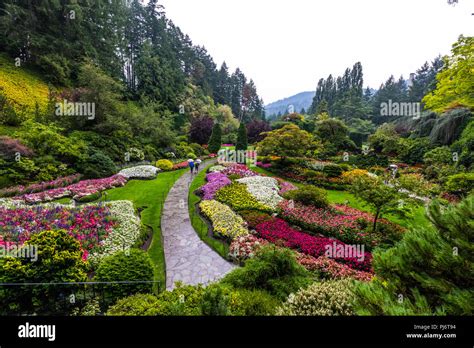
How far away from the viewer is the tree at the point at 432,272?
2250mm

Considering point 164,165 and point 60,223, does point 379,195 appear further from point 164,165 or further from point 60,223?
point 164,165

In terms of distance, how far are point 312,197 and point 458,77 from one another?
25.1 ft

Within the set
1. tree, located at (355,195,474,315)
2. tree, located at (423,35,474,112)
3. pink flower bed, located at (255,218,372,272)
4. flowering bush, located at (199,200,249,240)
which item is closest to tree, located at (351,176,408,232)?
pink flower bed, located at (255,218,372,272)

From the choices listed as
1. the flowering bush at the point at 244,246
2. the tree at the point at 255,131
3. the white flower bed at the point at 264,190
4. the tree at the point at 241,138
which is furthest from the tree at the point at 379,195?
the tree at the point at 255,131

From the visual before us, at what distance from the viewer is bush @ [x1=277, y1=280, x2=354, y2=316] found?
3904 mm

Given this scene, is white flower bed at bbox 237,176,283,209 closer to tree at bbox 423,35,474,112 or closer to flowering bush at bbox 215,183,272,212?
flowering bush at bbox 215,183,272,212

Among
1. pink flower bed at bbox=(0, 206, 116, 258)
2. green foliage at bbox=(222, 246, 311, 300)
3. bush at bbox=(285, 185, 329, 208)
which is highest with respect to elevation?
bush at bbox=(285, 185, 329, 208)

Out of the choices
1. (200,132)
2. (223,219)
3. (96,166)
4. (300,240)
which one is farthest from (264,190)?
(200,132)

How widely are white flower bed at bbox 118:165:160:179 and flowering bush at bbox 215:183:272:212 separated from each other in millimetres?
7731

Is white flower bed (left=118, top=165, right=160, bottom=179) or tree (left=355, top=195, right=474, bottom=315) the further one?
white flower bed (left=118, top=165, right=160, bottom=179)

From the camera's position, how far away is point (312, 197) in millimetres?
12320

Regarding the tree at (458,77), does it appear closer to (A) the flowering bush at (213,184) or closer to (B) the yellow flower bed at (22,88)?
(A) the flowering bush at (213,184)
